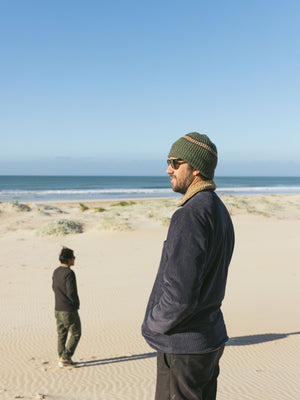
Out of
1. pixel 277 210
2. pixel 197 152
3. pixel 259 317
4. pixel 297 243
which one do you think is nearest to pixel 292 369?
pixel 259 317

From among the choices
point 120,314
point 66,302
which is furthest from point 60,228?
point 66,302

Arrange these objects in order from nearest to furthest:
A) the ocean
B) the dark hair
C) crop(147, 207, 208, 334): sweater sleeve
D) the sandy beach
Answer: crop(147, 207, 208, 334): sweater sleeve, the sandy beach, the dark hair, the ocean

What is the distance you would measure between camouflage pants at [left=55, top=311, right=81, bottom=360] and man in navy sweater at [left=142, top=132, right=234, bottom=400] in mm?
3375

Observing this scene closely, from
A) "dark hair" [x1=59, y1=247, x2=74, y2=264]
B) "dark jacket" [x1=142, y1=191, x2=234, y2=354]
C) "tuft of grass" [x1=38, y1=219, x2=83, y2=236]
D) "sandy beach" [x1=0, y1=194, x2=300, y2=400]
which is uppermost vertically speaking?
"dark jacket" [x1=142, y1=191, x2=234, y2=354]

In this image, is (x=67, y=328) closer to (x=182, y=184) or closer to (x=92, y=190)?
(x=182, y=184)

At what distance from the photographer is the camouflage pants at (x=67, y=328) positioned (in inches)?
210

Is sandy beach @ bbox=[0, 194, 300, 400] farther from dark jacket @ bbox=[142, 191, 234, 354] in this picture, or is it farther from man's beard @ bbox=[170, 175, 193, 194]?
man's beard @ bbox=[170, 175, 193, 194]

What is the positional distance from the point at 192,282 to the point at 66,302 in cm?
368

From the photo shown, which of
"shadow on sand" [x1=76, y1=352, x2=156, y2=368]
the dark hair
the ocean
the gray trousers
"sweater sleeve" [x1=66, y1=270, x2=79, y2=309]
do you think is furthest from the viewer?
the ocean

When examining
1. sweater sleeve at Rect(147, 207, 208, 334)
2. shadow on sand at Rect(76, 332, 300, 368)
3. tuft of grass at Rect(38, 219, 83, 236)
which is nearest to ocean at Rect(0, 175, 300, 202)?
tuft of grass at Rect(38, 219, 83, 236)

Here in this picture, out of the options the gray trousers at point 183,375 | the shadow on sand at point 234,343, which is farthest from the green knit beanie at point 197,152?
the shadow on sand at point 234,343

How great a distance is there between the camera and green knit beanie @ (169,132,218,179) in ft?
7.24

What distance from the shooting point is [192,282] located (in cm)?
195

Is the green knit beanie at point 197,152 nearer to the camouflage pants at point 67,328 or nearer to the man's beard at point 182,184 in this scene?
the man's beard at point 182,184
